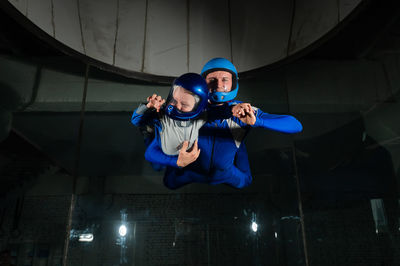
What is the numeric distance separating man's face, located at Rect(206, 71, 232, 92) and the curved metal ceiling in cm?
123

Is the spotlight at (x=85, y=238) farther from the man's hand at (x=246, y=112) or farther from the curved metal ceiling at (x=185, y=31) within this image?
the curved metal ceiling at (x=185, y=31)

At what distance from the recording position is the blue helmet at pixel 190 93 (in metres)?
1.07

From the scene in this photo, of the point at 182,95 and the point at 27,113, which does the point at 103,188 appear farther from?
the point at 182,95

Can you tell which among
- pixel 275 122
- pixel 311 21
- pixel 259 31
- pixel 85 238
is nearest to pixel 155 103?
pixel 275 122

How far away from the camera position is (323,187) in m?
2.08

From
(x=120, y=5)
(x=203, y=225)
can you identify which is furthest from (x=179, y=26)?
(x=203, y=225)

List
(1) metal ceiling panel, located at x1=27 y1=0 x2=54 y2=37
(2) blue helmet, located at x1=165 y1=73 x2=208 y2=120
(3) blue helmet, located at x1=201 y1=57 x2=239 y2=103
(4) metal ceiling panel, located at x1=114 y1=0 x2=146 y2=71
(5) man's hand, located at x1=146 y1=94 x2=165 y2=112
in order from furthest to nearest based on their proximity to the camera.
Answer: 1. (4) metal ceiling panel, located at x1=114 y1=0 x2=146 y2=71
2. (1) metal ceiling panel, located at x1=27 y1=0 x2=54 y2=37
3. (3) blue helmet, located at x1=201 y1=57 x2=239 y2=103
4. (5) man's hand, located at x1=146 y1=94 x2=165 y2=112
5. (2) blue helmet, located at x1=165 y1=73 x2=208 y2=120

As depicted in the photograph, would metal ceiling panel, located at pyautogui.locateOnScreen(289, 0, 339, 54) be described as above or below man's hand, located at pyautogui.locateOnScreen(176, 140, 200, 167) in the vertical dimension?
above

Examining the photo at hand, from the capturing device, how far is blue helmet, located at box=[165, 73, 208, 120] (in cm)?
107

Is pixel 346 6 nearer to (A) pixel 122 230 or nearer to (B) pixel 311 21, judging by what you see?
(B) pixel 311 21

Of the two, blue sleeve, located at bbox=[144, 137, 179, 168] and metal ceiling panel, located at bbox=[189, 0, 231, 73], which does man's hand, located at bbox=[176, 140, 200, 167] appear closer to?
blue sleeve, located at bbox=[144, 137, 179, 168]

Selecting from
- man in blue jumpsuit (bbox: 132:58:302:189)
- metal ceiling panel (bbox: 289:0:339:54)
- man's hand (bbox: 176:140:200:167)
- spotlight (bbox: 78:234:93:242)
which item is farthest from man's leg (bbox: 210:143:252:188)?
metal ceiling panel (bbox: 289:0:339:54)

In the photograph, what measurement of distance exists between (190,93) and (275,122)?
16.3 inches

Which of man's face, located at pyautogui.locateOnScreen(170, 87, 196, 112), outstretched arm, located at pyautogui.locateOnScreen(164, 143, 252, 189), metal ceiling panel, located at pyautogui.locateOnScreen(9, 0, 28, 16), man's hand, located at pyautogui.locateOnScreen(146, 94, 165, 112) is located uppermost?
metal ceiling panel, located at pyautogui.locateOnScreen(9, 0, 28, 16)
